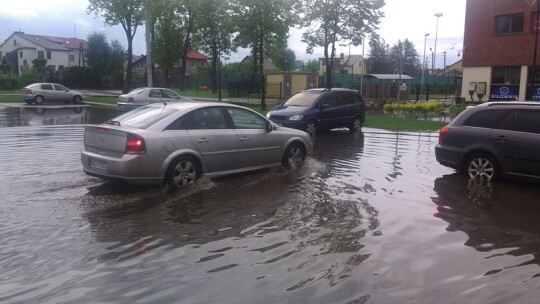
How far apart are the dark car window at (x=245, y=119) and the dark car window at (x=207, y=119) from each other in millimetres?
262

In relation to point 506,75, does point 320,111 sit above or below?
below

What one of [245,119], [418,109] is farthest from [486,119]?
[418,109]

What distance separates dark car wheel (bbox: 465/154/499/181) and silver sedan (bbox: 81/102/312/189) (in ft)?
12.0

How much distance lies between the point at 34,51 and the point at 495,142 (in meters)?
102

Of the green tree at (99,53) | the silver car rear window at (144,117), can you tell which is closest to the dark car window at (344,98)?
the silver car rear window at (144,117)

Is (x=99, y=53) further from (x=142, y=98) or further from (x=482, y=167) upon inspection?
(x=482, y=167)

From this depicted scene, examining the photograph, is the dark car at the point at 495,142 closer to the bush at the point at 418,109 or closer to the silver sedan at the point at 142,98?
the bush at the point at 418,109

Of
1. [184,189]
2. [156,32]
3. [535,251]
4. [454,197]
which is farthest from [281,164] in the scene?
[156,32]

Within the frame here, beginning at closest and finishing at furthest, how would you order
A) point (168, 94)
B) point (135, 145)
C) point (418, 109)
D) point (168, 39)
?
point (135, 145) < point (418, 109) < point (168, 94) < point (168, 39)

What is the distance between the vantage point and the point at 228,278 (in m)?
4.73

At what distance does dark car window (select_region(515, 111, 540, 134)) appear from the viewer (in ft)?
29.0

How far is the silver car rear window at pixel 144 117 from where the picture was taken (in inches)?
322

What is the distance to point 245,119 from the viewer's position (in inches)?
375

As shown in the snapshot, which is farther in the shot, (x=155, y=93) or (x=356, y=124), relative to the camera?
(x=155, y=93)
